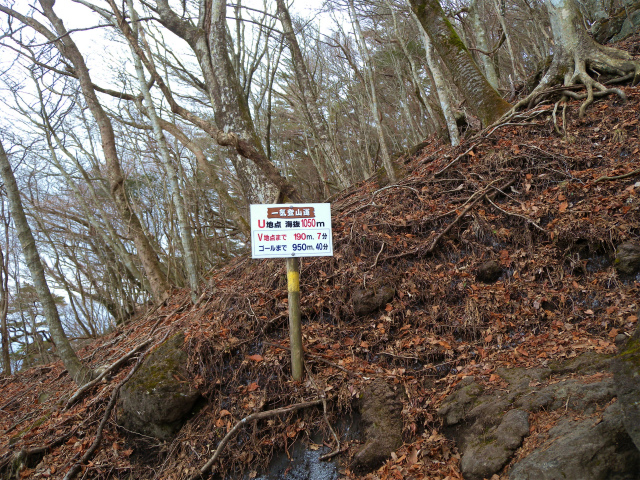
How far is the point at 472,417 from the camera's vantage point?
3.20 m

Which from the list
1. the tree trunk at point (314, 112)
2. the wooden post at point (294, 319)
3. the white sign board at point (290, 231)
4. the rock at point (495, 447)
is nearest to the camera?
the rock at point (495, 447)

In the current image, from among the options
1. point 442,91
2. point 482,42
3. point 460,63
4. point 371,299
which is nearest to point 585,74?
point 460,63

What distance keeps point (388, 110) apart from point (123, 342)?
14.9 m

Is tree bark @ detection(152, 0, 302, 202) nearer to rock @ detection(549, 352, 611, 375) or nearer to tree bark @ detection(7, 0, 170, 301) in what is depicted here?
tree bark @ detection(7, 0, 170, 301)

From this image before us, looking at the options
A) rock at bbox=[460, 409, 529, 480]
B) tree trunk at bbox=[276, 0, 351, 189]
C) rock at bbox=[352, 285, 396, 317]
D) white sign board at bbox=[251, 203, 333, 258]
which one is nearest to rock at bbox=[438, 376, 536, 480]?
rock at bbox=[460, 409, 529, 480]

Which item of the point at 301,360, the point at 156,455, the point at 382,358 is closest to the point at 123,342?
the point at 156,455

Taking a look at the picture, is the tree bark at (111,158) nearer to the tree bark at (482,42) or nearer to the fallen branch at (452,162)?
the fallen branch at (452,162)

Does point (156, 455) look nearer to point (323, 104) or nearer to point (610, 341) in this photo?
point (610, 341)

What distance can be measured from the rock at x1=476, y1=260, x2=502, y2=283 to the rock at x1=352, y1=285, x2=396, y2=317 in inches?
44.5

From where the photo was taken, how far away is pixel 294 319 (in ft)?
13.1

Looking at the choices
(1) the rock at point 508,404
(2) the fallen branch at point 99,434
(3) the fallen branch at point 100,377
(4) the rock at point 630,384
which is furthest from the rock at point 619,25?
(2) the fallen branch at point 99,434

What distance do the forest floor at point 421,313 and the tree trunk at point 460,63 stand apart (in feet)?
3.26

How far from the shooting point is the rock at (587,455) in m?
2.08

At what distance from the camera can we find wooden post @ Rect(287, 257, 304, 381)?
13.0 ft
